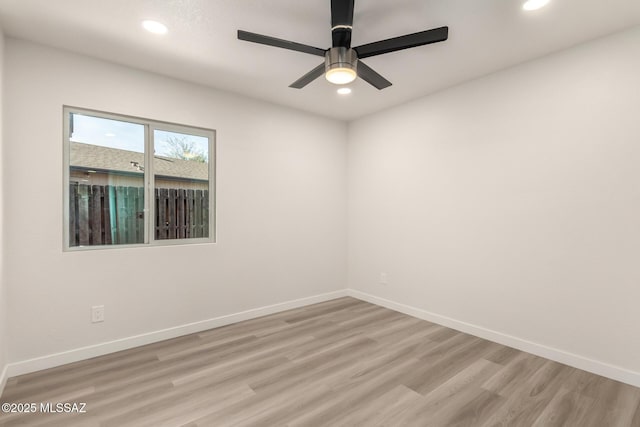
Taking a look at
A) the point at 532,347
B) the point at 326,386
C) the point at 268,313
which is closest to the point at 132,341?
the point at 268,313

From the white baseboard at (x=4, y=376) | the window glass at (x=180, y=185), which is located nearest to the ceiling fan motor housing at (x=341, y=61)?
the window glass at (x=180, y=185)

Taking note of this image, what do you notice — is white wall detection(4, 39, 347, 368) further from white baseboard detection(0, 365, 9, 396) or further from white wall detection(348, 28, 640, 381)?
white wall detection(348, 28, 640, 381)

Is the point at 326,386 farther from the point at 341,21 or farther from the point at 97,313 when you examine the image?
the point at 341,21

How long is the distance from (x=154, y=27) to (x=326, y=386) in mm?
2876

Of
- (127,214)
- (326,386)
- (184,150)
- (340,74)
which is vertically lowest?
(326,386)

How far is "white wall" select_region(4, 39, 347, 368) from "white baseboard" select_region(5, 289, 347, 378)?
0.05 metres

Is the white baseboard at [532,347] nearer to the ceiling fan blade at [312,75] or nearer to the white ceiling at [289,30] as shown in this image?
the white ceiling at [289,30]

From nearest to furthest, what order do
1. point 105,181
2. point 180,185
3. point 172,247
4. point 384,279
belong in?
point 105,181, point 172,247, point 180,185, point 384,279

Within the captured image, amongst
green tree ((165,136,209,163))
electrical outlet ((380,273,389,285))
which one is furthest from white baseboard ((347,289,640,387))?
green tree ((165,136,209,163))

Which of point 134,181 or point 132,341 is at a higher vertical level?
point 134,181

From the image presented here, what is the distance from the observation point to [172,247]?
309 centimetres

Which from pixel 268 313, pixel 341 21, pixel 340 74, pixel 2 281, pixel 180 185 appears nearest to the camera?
pixel 341 21

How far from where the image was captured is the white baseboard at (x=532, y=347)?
2309 mm

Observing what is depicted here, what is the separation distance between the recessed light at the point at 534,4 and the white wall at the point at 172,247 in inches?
102
